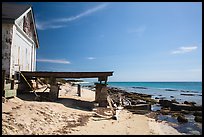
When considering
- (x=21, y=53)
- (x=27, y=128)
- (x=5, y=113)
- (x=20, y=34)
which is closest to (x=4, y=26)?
(x=20, y=34)

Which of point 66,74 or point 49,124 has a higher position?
point 66,74

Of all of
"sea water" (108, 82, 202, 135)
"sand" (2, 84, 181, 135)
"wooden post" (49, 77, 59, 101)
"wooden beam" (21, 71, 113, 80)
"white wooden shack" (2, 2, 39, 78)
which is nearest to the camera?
"sand" (2, 84, 181, 135)

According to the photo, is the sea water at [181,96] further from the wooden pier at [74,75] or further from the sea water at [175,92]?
the wooden pier at [74,75]

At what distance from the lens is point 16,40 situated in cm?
1510

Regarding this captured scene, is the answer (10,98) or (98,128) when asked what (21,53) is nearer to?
(10,98)

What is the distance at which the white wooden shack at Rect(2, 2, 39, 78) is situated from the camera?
44.8 feet

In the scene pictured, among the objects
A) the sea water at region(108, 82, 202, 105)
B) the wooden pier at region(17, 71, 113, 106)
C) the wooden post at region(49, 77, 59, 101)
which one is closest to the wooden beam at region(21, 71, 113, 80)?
the wooden pier at region(17, 71, 113, 106)

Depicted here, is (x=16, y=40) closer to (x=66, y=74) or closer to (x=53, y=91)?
(x=66, y=74)

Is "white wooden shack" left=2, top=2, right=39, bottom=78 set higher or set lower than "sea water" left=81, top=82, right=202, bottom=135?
→ higher

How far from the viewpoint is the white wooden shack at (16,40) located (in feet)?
44.8

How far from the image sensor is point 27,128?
7.78 metres

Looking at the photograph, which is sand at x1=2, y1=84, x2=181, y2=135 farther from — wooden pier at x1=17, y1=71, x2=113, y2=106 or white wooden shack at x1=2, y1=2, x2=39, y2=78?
white wooden shack at x1=2, y1=2, x2=39, y2=78

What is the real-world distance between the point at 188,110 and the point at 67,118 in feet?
48.1

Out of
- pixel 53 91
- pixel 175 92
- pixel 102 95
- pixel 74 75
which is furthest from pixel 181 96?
pixel 53 91
